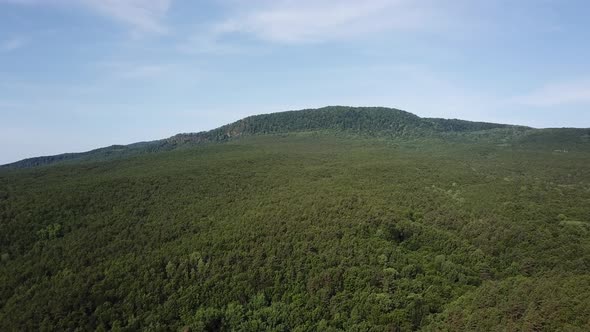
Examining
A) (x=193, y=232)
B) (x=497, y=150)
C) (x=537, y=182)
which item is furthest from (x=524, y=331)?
(x=497, y=150)

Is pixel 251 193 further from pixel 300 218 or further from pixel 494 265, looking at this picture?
pixel 494 265

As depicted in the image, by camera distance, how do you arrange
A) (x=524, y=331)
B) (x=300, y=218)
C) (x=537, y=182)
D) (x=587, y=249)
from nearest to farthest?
(x=524, y=331) < (x=587, y=249) < (x=300, y=218) < (x=537, y=182)

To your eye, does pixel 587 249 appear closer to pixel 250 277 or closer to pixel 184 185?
pixel 250 277

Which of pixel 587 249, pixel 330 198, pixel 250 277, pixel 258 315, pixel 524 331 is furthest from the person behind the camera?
pixel 330 198

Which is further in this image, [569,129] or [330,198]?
[569,129]

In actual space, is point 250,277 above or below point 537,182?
below

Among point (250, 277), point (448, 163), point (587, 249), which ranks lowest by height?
point (250, 277)
